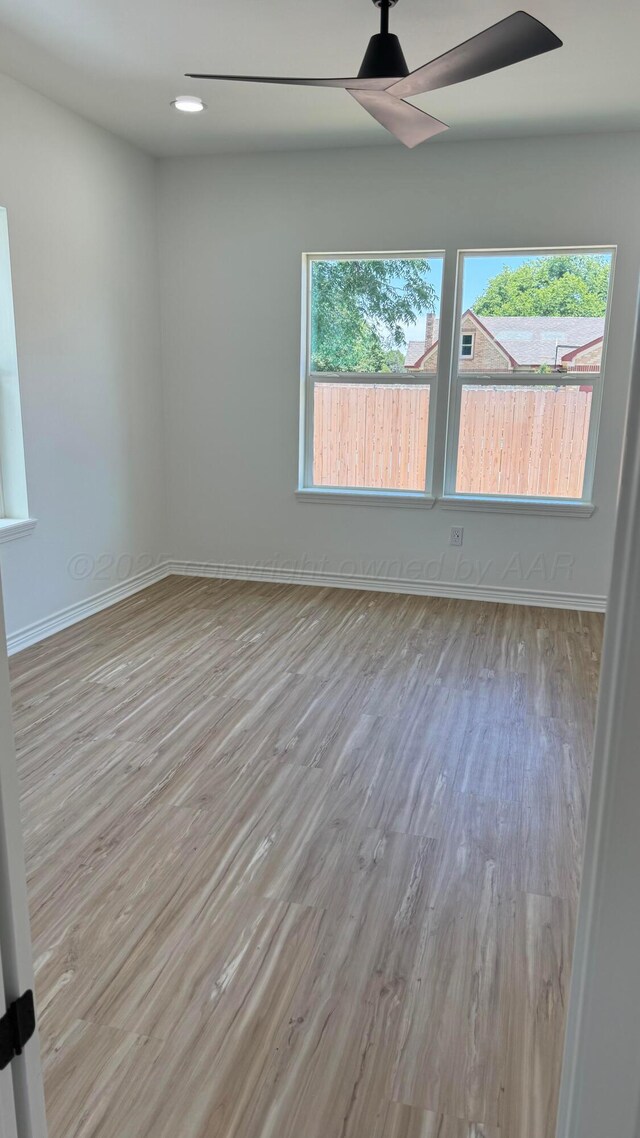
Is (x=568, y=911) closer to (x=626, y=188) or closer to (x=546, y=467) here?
(x=546, y=467)

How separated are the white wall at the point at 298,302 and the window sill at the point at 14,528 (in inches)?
60.1

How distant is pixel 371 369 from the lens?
4.77m

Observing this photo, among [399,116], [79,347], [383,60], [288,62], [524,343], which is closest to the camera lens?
[383,60]

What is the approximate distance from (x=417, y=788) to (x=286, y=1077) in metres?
1.20

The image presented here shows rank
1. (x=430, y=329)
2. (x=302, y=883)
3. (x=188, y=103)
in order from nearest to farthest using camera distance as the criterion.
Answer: (x=302, y=883) < (x=188, y=103) < (x=430, y=329)

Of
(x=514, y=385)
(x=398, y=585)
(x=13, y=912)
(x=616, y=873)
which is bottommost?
(x=398, y=585)

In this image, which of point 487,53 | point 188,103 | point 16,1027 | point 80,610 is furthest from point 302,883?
point 188,103

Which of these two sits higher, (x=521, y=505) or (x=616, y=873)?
(x=616, y=873)

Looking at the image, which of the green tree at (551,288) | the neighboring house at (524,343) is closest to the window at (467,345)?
the neighboring house at (524,343)

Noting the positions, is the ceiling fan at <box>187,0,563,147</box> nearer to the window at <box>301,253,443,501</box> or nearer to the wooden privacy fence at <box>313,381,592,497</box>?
the window at <box>301,253,443,501</box>

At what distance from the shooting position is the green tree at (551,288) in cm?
432

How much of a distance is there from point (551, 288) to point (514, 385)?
0.59 metres

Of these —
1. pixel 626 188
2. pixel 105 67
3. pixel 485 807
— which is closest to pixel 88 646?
pixel 485 807

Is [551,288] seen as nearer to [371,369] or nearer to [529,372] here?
[529,372]
